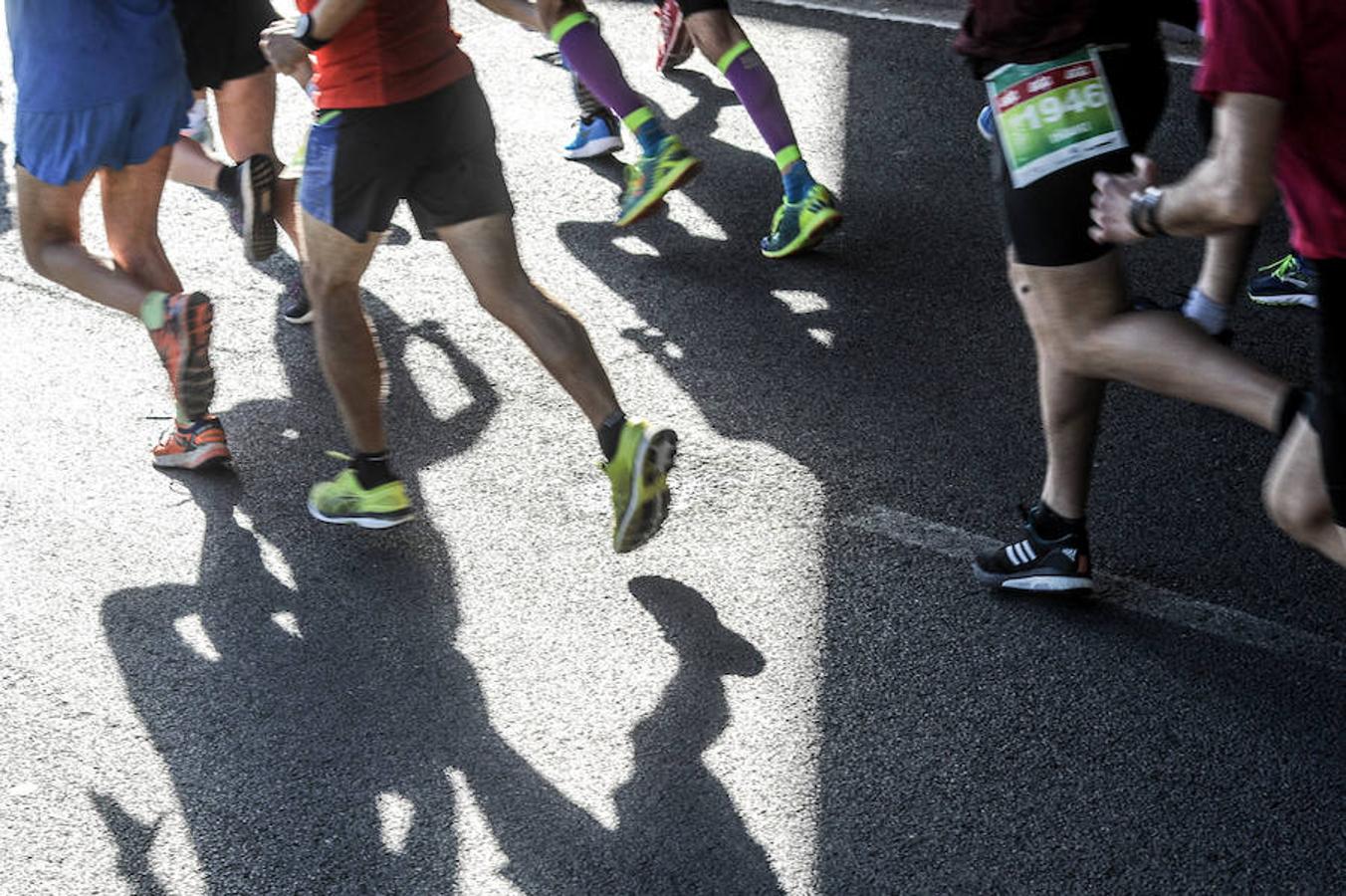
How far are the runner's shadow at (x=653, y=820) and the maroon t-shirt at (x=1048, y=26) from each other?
142 centimetres

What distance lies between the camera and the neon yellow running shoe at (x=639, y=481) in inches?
148

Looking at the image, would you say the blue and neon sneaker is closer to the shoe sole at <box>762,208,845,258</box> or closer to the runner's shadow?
the shoe sole at <box>762,208,845,258</box>

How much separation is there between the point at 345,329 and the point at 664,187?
5.78ft

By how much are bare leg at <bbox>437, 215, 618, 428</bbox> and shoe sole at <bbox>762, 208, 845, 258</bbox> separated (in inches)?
69.6

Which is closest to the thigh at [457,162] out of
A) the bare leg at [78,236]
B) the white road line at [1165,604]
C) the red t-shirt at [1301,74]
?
the bare leg at [78,236]

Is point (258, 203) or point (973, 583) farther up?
point (258, 203)

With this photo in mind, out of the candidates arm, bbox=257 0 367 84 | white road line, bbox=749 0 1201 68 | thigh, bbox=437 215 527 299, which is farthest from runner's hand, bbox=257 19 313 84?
white road line, bbox=749 0 1201 68

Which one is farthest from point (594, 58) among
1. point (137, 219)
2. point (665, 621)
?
point (665, 621)

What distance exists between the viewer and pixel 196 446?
4.38 m

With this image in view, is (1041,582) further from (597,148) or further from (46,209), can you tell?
(597,148)

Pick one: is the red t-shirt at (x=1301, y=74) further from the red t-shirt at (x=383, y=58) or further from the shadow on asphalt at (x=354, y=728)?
the red t-shirt at (x=383, y=58)

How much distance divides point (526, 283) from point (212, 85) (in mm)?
Answer: 1688

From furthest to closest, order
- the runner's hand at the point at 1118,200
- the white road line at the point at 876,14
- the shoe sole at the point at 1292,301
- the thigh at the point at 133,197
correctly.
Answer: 1. the white road line at the point at 876,14
2. the shoe sole at the point at 1292,301
3. the thigh at the point at 133,197
4. the runner's hand at the point at 1118,200

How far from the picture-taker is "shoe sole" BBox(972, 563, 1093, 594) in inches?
144
